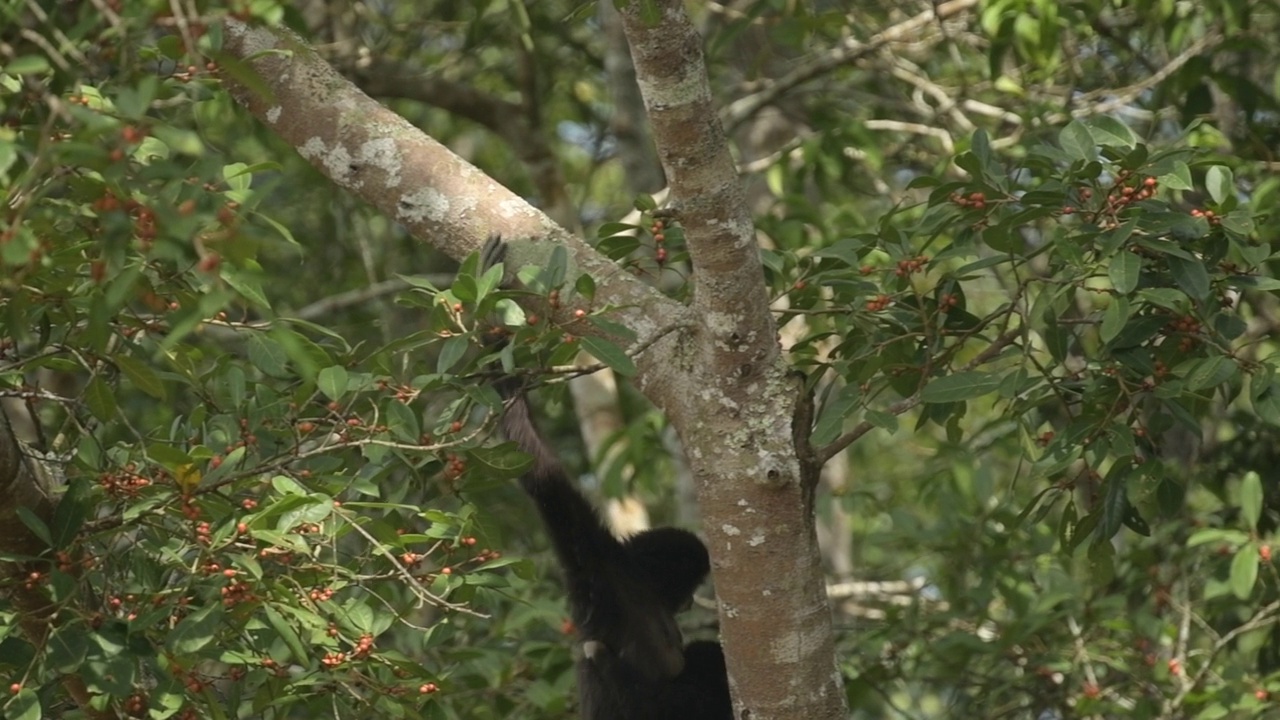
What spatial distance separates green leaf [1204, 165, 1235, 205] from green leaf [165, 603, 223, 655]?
8.72 ft

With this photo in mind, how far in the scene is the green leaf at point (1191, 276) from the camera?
10.9 ft

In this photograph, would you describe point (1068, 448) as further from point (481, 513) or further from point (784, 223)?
point (784, 223)

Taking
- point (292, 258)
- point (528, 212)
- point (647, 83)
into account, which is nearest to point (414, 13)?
point (292, 258)

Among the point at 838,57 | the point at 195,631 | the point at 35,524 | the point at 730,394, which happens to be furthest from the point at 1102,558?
the point at 838,57

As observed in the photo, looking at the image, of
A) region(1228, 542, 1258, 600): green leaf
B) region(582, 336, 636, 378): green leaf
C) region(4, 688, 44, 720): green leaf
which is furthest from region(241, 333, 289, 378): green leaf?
region(1228, 542, 1258, 600): green leaf

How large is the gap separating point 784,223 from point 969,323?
2.52 m

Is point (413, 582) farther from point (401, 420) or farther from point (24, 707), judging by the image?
point (24, 707)

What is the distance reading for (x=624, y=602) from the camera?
4.77 m

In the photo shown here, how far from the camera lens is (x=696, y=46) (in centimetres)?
322

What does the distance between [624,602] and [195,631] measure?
203cm

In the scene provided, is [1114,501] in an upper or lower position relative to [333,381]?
lower

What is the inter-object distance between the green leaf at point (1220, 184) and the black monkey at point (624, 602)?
6.14 ft

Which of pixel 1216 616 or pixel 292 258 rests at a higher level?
pixel 1216 616

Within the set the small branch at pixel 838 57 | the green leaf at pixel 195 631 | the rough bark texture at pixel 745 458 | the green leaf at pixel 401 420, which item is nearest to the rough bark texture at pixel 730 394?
the rough bark texture at pixel 745 458
